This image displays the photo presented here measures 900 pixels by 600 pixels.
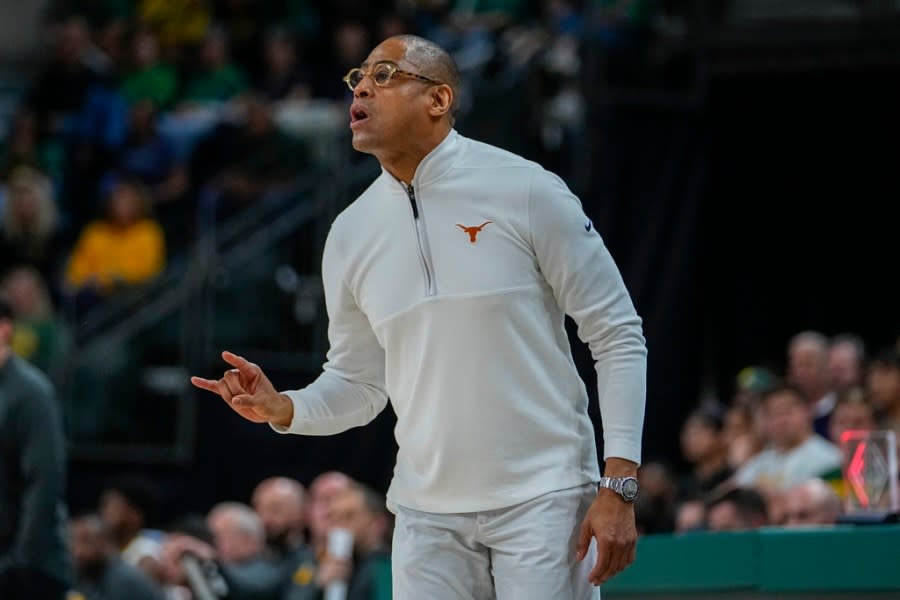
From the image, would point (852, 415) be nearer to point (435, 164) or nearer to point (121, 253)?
point (435, 164)

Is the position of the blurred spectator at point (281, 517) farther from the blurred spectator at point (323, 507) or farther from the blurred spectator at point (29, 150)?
the blurred spectator at point (29, 150)

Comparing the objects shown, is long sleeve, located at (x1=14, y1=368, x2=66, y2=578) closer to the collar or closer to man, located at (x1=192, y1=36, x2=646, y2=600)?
man, located at (x1=192, y1=36, x2=646, y2=600)

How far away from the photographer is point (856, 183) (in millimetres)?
12539

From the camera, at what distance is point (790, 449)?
8734 mm

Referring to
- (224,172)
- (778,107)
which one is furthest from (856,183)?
(224,172)

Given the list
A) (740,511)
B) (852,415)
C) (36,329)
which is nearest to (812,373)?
(852,415)

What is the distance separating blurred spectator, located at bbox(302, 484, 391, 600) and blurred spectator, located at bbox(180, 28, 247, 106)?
225 inches

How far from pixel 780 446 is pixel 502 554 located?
5.03 m

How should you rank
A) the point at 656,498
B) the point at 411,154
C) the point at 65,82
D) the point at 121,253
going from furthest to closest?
the point at 65,82 < the point at 121,253 < the point at 656,498 < the point at 411,154

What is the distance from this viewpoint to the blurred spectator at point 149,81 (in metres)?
13.8

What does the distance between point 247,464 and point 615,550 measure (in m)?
7.28

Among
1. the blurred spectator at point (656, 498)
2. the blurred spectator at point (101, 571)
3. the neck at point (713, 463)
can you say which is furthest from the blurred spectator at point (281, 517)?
the neck at point (713, 463)

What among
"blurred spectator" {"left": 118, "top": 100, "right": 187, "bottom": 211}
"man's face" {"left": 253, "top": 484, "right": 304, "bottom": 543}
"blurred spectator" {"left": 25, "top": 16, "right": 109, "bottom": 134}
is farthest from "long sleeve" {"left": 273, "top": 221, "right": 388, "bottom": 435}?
"blurred spectator" {"left": 25, "top": 16, "right": 109, "bottom": 134}

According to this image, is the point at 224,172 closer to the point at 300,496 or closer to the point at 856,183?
the point at 300,496
